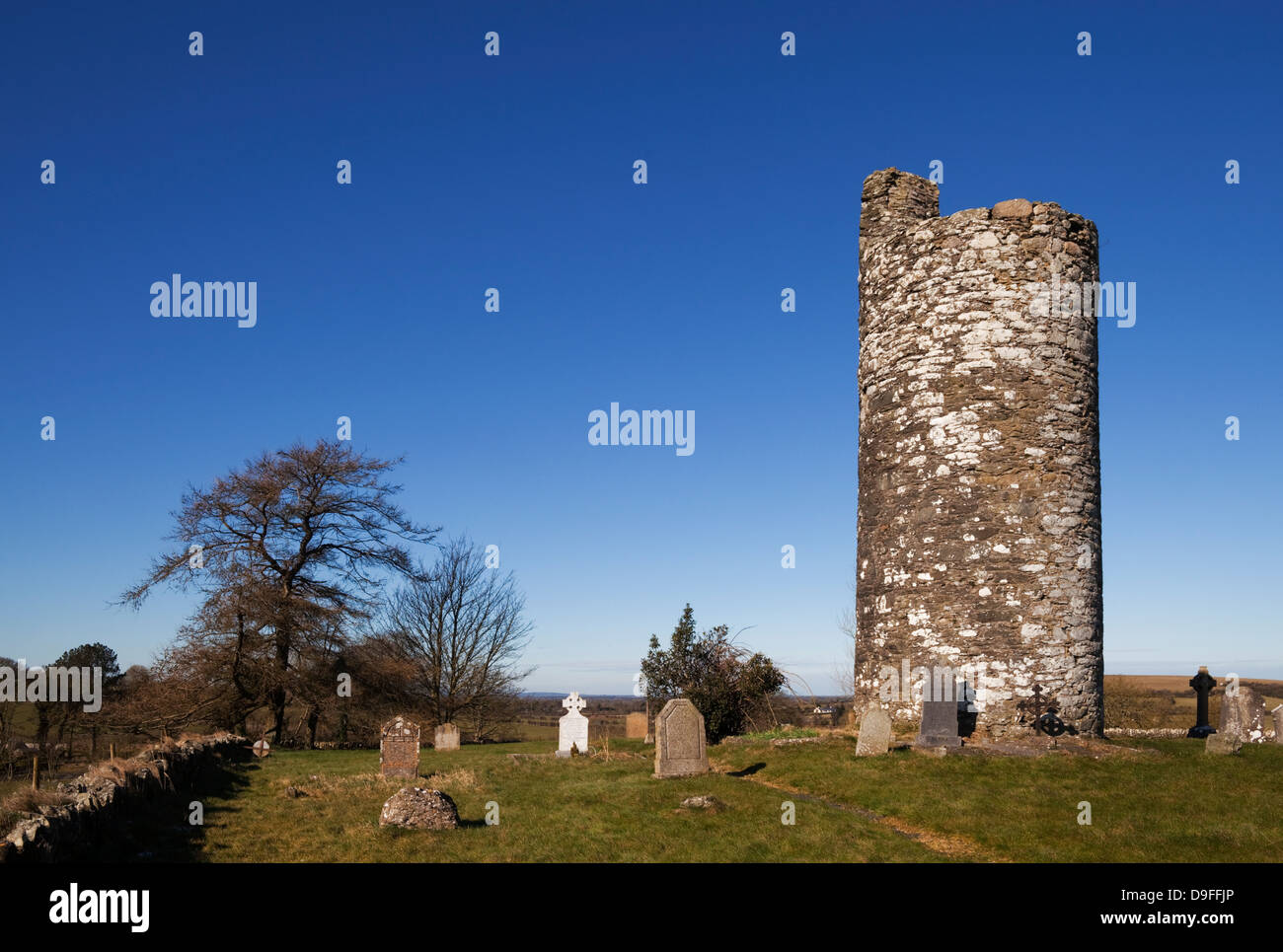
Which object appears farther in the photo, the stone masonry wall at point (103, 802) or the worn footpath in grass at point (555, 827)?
the worn footpath in grass at point (555, 827)

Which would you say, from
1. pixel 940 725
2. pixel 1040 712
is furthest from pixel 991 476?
pixel 940 725

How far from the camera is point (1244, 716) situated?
1535cm

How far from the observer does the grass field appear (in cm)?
912

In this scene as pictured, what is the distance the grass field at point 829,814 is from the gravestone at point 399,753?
1.04m

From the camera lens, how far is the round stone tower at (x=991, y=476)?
1498cm

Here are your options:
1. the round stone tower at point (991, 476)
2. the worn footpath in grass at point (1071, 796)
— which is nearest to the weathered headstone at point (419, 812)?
the worn footpath in grass at point (1071, 796)

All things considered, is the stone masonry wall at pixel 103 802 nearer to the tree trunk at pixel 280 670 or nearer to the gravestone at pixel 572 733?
the gravestone at pixel 572 733

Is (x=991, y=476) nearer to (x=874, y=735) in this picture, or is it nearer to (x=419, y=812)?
(x=874, y=735)

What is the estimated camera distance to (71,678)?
30.4 m

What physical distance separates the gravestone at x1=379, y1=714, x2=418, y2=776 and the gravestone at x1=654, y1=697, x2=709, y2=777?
204 inches

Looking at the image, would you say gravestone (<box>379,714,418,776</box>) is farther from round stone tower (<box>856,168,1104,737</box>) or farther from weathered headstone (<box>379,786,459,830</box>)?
round stone tower (<box>856,168,1104,737</box>)

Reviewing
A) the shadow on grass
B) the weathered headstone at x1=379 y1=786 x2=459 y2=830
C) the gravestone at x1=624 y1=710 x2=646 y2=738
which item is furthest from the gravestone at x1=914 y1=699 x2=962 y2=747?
the gravestone at x1=624 y1=710 x2=646 y2=738

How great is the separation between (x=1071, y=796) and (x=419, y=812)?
315 inches
